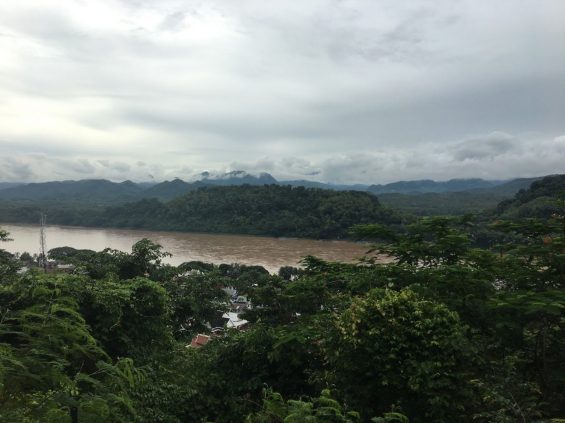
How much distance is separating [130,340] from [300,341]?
3832mm

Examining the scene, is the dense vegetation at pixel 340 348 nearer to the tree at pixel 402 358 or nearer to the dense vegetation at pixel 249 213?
the tree at pixel 402 358

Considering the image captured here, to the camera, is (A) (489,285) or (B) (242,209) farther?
(B) (242,209)

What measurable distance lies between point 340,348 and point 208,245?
46.1m

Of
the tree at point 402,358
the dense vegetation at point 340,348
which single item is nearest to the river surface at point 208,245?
the dense vegetation at point 340,348

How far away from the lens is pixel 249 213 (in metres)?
61.0

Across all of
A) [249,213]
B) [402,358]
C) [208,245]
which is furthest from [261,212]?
[402,358]

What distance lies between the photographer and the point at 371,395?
3779 millimetres

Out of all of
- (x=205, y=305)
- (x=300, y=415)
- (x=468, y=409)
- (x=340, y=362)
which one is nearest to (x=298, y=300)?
(x=340, y=362)

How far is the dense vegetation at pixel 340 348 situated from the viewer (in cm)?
319

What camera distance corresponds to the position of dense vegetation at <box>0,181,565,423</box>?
125 inches

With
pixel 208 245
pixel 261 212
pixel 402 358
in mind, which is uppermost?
pixel 402 358

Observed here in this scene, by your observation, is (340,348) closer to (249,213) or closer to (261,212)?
(261,212)

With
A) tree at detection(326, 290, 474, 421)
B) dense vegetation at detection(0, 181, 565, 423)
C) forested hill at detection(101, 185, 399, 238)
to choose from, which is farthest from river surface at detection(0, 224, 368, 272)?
tree at detection(326, 290, 474, 421)

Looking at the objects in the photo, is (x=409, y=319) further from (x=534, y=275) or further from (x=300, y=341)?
(x=534, y=275)
